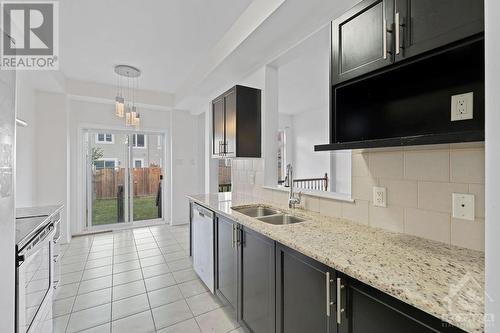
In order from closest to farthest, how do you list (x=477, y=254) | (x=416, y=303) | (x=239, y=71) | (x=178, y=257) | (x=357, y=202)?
1. (x=416, y=303)
2. (x=477, y=254)
3. (x=357, y=202)
4. (x=239, y=71)
5. (x=178, y=257)

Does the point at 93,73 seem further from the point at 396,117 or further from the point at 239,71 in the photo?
A: the point at 396,117

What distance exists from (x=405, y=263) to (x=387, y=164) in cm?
68

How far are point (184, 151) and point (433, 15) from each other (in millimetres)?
4811

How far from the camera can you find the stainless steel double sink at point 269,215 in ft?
6.67

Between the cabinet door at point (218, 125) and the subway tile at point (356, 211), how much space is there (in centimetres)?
168

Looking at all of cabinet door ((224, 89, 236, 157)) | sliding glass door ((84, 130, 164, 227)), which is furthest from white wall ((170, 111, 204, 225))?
cabinet door ((224, 89, 236, 157))

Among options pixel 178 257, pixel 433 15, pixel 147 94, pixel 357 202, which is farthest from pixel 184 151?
pixel 433 15

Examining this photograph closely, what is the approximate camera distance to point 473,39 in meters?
0.92

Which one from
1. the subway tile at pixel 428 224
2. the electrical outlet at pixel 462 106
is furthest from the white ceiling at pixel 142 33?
the subway tile at pixel 428 224

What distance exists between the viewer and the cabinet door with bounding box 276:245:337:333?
1.10 metres

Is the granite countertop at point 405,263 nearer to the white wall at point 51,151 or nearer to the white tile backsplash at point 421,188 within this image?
the white tile backsplash at point 421,188

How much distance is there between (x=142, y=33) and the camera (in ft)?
8.64

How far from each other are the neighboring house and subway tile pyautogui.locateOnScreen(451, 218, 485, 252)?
17.0 ft

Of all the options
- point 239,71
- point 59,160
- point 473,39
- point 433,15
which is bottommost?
point 59,160
